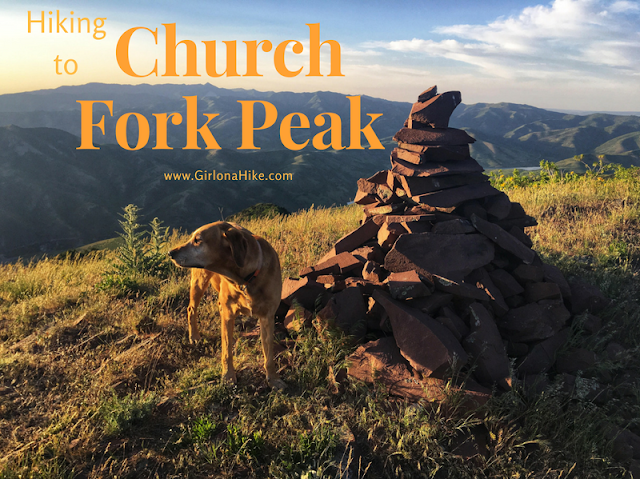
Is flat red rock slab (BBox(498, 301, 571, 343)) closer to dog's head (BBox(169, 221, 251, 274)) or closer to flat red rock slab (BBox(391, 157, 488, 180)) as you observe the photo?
flat red rock slab (BBox(391, 157, 488, 180))

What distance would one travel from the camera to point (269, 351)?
3.82 meters

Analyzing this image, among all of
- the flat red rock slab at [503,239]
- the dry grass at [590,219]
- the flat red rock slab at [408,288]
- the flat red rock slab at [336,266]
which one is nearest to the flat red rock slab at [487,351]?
the flat red rock slab at [408,288]

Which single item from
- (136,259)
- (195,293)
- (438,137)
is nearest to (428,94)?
(438,137)

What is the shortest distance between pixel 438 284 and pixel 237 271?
2.34m

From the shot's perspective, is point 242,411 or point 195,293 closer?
point 242,411

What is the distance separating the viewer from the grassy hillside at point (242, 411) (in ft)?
9.64

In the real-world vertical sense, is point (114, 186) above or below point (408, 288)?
above

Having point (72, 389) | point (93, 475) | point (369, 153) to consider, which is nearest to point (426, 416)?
point (93, 475)

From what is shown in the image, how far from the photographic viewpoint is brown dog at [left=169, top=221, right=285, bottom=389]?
333 cm

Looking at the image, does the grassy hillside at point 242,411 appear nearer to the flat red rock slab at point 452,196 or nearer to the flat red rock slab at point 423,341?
the flat red rock slab at point 423,341

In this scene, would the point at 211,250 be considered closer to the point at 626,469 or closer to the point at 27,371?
the point at 27,371

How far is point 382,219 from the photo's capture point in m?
5.55

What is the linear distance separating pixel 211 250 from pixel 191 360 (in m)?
1.78

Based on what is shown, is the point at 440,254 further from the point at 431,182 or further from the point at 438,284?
the point at 431,182
